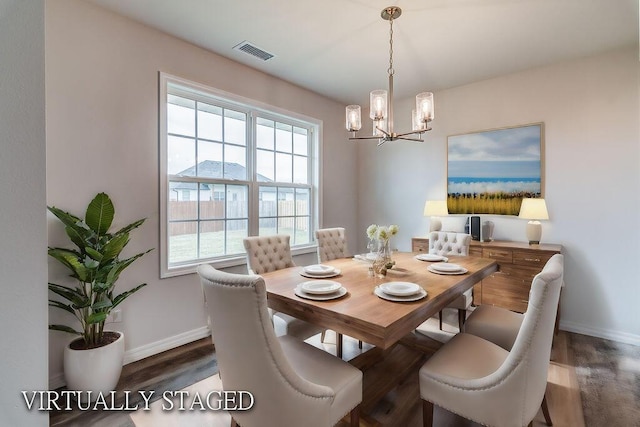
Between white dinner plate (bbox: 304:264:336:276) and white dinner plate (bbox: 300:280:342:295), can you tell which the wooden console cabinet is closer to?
white dinner plate (bbox: 304:264:336:276)

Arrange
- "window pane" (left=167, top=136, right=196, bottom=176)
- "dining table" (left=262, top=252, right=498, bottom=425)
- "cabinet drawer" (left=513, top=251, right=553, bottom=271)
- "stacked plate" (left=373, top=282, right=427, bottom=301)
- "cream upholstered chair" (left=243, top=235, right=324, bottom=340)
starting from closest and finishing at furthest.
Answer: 1. "dining table" (left=262, top=252, right=498, bottom=425)
2. "stacked plate" (left=373, top=282, right=427, bottom=301)
3. "cream upholstered chair" (left=243, top=235, right=324, bottom=340)
4. "window pane" (left=167, top=136, right=196, bottom=176)
5. "cabinet drawer" (left=513, top=251, right=553, bottom=271)

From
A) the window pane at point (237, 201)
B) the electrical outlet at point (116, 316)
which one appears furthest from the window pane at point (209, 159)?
the electrical outlet at point (116, 316)

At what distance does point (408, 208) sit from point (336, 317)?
10.6ft

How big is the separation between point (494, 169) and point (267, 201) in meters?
2.90

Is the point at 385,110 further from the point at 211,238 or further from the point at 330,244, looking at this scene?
the point at 211,238

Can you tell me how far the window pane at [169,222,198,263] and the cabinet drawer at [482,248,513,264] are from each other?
10.6 ft

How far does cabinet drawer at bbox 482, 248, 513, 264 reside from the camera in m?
3.15

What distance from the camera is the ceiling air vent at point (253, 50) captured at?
2.84 m

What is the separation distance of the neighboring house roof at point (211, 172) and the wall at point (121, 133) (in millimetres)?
299

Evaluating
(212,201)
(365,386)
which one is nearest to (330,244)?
(212,201)

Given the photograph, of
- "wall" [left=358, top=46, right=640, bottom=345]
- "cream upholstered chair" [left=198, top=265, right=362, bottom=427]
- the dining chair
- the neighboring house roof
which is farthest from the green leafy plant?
"wall" [left=358, top=46, right=640, bottom=345]

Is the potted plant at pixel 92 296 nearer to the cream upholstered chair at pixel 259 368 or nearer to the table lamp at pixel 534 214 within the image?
the cream upholstered chair at pixel 259 368

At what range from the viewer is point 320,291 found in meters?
1.66

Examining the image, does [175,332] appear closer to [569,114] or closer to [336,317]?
[336,317]
